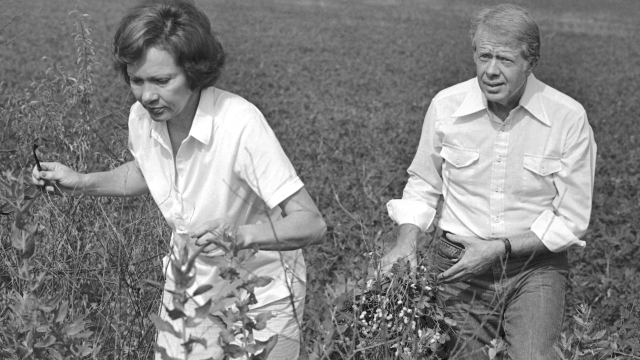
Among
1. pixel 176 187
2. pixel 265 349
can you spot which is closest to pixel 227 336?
pixel 265 349

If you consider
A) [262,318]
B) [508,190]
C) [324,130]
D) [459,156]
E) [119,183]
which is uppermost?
[262,318]

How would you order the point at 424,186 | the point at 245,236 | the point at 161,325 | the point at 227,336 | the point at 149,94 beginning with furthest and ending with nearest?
the point at 424,186, the point at 149,94, the point at 245,236, the point at 227,336, the point at 161,325

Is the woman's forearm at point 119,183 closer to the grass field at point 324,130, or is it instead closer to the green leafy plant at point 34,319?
the grass field at point 324,130

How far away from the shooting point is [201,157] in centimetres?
278

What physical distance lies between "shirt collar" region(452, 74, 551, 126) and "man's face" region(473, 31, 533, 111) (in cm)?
7

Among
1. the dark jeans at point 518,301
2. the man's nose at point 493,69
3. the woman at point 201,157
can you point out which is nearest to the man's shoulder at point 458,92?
the man's nose at point 493,69

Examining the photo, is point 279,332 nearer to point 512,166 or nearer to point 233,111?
point 233,111

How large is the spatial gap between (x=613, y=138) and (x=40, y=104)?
744cm

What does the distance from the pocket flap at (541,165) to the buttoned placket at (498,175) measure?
0.29ft

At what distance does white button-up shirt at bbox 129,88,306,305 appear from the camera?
2648 mm

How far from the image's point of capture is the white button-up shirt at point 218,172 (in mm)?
2648

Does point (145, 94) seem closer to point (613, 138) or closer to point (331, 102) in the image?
point (613, 138)

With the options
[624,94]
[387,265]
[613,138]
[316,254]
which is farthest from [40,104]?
[624,94]

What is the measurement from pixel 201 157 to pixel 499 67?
114 centimetres
